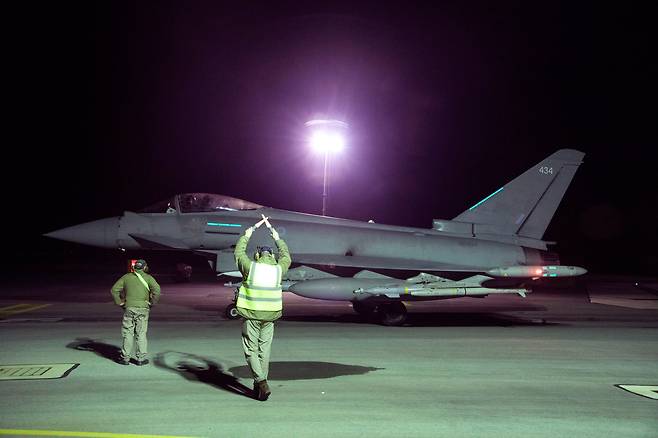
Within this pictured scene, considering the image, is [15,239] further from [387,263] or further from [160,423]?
[160,423]

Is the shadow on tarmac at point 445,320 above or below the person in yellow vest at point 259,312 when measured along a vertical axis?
below

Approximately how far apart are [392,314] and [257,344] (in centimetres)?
747

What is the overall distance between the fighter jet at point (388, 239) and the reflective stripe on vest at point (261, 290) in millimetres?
6480

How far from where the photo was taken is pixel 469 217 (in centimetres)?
1491

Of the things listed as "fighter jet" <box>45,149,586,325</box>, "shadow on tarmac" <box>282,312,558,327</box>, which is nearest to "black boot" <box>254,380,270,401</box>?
"fighter jet" <box>45,149,586,325</box>

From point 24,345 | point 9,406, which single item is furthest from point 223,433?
point 24,345

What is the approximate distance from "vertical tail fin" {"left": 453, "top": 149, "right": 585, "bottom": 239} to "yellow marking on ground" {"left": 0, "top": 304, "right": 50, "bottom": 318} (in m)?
13.7

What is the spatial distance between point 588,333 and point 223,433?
1001 centimetres

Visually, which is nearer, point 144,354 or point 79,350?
point 144,354

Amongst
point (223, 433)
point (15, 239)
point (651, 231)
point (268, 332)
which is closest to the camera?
point (223, 433)

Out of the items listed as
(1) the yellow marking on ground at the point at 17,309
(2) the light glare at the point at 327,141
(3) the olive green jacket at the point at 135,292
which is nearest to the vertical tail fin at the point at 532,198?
(2) the light glare at the point at 327,141

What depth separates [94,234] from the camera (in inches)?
545

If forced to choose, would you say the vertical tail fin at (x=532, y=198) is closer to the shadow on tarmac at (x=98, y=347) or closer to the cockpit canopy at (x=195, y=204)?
the cockpit canopy at (x=195, y=204)

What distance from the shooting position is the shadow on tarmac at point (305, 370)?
23.8 ft
